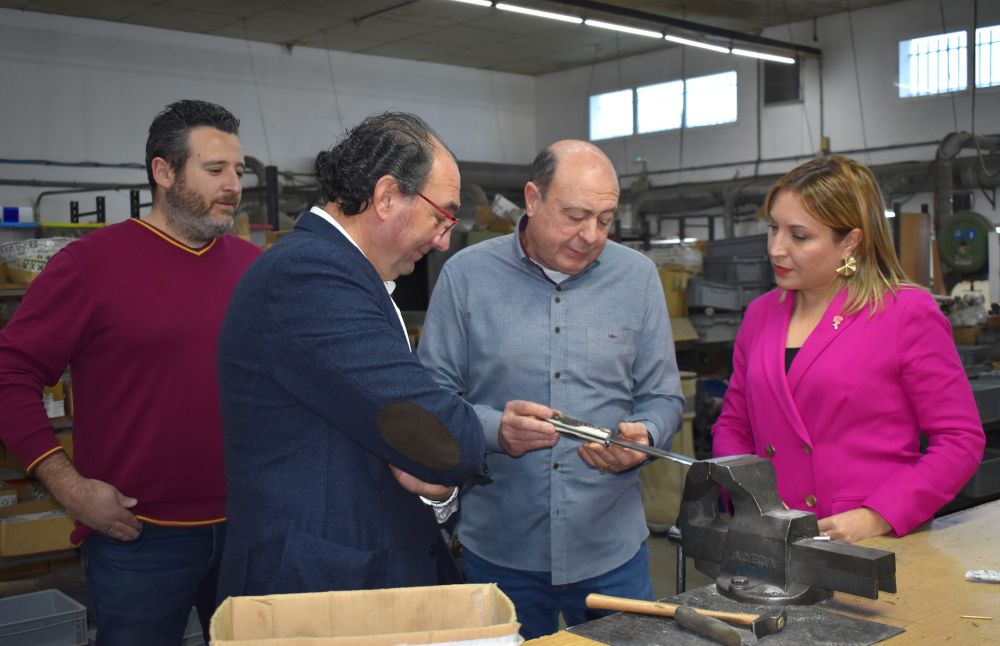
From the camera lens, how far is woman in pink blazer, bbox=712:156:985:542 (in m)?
1.84

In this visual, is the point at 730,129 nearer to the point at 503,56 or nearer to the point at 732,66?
the point at 732,66

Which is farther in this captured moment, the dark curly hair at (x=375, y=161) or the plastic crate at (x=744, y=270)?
the plastic crate at (x=744, y=270)

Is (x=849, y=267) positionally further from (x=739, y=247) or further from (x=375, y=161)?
(x=739, y=247)

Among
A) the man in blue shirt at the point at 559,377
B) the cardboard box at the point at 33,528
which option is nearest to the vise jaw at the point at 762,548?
the man in blue shirt at the point at 559,377

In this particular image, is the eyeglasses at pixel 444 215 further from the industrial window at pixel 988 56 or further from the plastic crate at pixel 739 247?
the industrial window at pixel 988 56

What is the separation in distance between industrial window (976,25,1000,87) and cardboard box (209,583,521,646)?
10.4m

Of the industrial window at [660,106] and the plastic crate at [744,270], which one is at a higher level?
the industrial window at [660,106]

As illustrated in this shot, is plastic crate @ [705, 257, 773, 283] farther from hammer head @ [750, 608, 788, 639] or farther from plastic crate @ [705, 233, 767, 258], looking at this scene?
hammer head @ [750, 608, 788, 639]

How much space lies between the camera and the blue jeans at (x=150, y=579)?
206 cm

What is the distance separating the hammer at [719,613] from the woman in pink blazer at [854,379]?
1.45 feet

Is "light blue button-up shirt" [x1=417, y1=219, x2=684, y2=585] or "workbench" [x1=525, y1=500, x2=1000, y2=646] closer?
"workbench" [x1=525, y1=500, x2=1000, y2=646]

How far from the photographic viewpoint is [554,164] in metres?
2.13

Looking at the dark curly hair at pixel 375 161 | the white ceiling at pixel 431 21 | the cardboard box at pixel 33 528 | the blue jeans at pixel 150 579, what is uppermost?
the white ceiling at pixel 431 21

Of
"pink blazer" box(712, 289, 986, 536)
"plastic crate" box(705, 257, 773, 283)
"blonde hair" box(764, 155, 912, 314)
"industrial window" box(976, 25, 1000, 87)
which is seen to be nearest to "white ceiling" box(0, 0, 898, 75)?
"industrial window" box(976, 25, 1000, 87)
